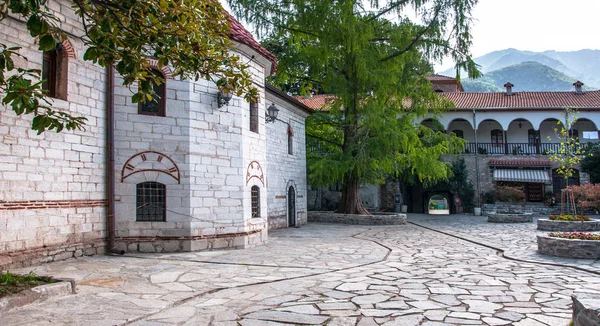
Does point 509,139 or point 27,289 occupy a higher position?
point 509,139

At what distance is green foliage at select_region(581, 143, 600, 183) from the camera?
25.0 metres

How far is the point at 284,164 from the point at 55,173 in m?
9.65

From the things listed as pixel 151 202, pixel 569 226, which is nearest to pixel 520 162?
pixel 569 226

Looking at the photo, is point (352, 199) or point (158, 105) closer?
point (158, 105)

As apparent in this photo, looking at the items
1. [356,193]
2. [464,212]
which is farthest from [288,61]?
[464,212]

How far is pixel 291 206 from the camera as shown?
664 inches

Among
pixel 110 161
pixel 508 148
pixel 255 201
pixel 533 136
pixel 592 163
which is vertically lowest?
pixel 255 201

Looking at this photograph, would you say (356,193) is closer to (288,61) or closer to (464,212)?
(288,61)

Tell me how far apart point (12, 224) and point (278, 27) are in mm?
11454

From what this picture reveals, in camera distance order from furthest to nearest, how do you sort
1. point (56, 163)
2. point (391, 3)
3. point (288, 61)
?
1. point (288, 61)
2. point (391, 3)
3. point (56, 163)

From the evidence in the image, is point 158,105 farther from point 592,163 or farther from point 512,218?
point 592,163

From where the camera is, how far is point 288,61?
56.3 feet

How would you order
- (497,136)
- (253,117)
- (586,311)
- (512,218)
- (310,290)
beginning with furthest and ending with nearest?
(497,136) < (512,218) < (253,117) < (310,290) < (586,311)

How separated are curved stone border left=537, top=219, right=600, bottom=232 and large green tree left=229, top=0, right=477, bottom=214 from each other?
3.85 meters
